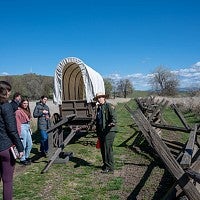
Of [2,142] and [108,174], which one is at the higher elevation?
[2,142]

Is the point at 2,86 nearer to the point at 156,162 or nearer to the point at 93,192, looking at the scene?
the point at 93,192

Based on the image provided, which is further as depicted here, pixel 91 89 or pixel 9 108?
pixel 91 89

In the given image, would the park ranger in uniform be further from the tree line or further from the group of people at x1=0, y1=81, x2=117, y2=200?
the tree line

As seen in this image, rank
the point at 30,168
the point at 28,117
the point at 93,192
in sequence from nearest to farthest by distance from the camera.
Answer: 1. the point at 93,192
2. the point at 30,168
3. the point at 28,117

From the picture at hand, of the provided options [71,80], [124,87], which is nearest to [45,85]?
[124,87]

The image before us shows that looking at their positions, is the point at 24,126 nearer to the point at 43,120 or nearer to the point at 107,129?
the point at 43,120

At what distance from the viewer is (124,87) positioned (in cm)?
11444

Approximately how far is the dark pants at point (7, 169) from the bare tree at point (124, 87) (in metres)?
107

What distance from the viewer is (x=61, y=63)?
11.9 metres

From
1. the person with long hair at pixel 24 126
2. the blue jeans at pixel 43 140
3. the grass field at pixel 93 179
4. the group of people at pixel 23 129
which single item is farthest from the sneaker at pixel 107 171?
the blue jeans at pixel 43 140

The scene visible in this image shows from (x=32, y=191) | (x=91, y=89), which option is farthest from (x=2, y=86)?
(x=91, y=89)

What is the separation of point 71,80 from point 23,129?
5.31 meters

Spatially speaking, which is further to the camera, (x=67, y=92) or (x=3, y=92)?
(x=67, y=92)

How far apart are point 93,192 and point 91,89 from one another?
5722 millimetres
